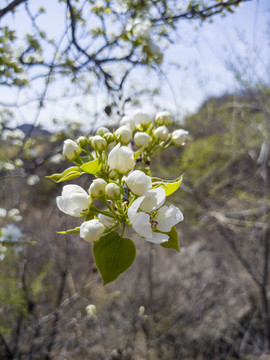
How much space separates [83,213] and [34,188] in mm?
6477

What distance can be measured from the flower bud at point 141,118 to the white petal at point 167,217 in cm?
32

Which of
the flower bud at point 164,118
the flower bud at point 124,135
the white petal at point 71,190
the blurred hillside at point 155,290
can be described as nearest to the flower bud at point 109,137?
the flower bud at point 124,135

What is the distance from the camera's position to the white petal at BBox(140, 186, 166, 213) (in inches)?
20.5

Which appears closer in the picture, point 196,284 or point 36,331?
point 36,331

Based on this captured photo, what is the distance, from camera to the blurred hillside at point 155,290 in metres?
2.48

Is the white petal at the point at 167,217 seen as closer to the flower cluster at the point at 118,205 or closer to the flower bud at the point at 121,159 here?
the flower cluster at the point at 118,205

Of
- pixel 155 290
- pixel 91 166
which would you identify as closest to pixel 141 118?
pixel 91 166

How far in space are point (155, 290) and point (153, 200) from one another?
135 inches

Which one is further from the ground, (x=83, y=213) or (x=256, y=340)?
(x=83, y=213)

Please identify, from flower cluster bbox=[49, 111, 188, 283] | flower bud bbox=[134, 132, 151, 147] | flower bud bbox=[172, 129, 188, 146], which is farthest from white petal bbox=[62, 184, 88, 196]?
flower bud bbox=[172, 129, 188, 146]

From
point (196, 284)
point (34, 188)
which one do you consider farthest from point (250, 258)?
point (34, 188)

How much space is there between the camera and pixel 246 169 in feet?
18.6

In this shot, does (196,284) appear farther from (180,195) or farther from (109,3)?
(109,3)

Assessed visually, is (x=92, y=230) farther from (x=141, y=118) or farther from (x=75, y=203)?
(x=141, y=118)
